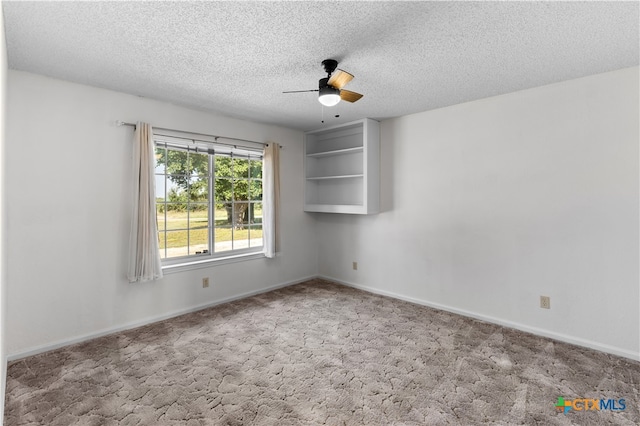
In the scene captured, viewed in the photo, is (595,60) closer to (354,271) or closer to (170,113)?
(354,271)

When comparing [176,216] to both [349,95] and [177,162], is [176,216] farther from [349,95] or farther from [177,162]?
[349,95]

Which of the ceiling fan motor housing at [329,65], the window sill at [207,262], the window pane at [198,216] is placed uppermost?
the ceiling fan motor housing at [329,65]

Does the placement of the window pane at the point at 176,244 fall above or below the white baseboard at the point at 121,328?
above

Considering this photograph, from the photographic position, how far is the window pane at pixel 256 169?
4.75 metres

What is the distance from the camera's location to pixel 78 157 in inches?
122

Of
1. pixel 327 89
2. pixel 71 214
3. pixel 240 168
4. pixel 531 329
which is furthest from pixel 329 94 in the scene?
pixel 531 329

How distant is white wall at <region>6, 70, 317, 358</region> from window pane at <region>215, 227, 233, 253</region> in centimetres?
67

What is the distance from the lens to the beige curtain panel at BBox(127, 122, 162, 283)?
3.37 meters

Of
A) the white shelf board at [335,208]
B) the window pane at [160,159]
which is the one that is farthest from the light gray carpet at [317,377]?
the window pane at [160,159]

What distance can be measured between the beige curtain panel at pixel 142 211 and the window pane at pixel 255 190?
59.5 inches

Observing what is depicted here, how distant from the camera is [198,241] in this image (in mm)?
4176

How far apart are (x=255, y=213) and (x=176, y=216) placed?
46.5 inches

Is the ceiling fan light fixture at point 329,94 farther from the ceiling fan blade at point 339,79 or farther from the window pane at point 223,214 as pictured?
the window pane at point 223,214

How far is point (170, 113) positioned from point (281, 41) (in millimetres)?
2055
